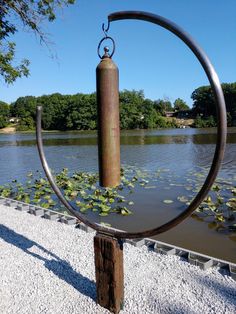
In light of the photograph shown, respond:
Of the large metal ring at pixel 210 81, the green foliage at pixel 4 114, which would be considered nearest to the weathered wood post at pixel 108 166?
the large metal ring at pixel 210 81

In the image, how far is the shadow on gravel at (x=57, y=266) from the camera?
3475 millimetres

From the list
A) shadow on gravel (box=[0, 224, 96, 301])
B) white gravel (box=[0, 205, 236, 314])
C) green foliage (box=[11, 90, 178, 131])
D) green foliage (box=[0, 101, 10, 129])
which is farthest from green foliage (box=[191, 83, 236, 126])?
white gravel (box=[0, 205, 236, 314])

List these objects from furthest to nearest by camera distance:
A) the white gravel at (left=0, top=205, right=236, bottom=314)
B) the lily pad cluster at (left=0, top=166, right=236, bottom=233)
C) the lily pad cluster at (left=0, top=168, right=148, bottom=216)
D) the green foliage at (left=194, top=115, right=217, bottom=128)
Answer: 1. the green foliage at (left=194, top=115, right=217, bottom=128)
2. the lily pad cluster at (left=0, top=168, right=148, bottom=216)
3. the lily pad cluster at (left=0, top=166, right=236, bottom=233)
4. the white gravel at (left=0, top=205, right=236, bottom=314)

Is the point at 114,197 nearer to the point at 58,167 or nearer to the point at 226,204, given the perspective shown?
the point at 226,204

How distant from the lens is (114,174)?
2975 mm

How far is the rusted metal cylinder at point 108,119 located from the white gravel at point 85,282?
1.22 metres

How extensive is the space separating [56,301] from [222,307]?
158 cm

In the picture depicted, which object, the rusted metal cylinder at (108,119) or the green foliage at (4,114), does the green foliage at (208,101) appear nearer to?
the green foliage at (4,114)

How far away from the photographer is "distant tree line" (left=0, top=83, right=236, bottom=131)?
65.8 m

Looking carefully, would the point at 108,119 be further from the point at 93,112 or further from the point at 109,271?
the point at 93,112

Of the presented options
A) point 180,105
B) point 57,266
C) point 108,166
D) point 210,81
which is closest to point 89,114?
point 180,105

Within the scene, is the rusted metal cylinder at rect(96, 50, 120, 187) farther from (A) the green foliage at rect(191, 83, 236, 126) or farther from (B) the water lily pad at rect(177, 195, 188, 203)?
(A) the green foliage at rect(191, 83, 236, 126)

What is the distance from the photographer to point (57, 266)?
3.99 metres

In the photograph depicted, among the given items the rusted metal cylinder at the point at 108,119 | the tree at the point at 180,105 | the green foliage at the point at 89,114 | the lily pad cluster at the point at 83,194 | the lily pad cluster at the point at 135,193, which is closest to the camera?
the rusted metal cylinder at the point at 108,119
